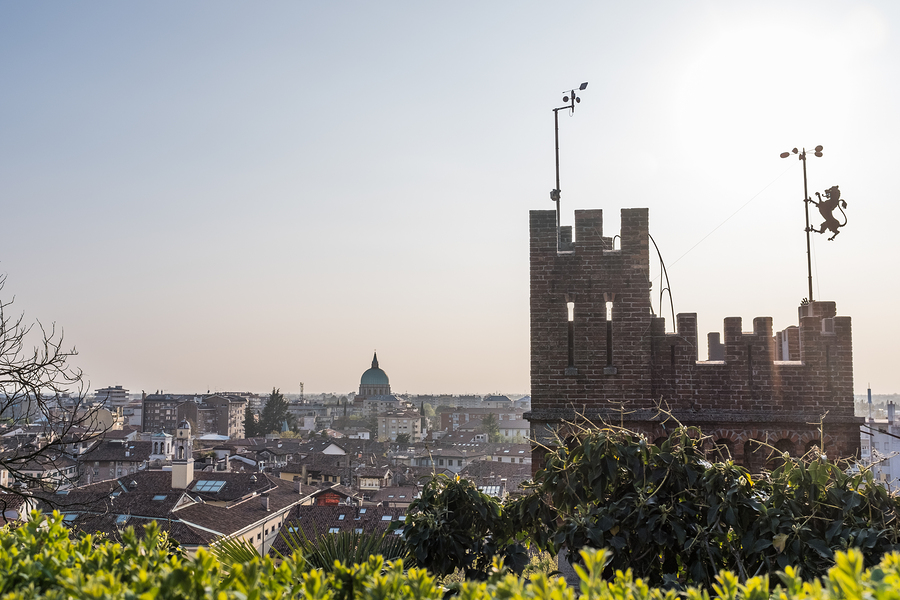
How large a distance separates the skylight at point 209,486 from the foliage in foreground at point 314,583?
3841 centimetres

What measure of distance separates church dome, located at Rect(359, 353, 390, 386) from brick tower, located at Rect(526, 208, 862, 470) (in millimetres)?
164152

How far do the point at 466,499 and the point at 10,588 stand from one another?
3.21 m

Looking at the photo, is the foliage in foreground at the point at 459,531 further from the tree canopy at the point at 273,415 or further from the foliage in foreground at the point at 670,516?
the tree canopy at the point at 273,415

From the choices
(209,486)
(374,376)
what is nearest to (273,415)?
(374,376)

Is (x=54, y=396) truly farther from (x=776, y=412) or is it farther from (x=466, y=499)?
(x=776, y=412)

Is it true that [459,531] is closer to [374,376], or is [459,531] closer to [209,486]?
[209,486]

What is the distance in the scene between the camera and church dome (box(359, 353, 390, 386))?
561ft

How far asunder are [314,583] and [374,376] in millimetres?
171151

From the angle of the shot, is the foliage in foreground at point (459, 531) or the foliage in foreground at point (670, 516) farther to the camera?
the foliage in foreground at point (459, 531)

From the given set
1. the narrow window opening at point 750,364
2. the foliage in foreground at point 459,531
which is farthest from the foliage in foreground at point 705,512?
the narrow window opening at point 750,364

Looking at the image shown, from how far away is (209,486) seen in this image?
38.9 metres

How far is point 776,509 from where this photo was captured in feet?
13.5

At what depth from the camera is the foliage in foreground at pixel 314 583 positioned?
6.86 ft

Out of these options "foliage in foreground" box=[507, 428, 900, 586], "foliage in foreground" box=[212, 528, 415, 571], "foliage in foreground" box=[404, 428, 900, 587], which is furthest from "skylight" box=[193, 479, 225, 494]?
"foliage in foreground" box=[507, 428, 900, 586]
